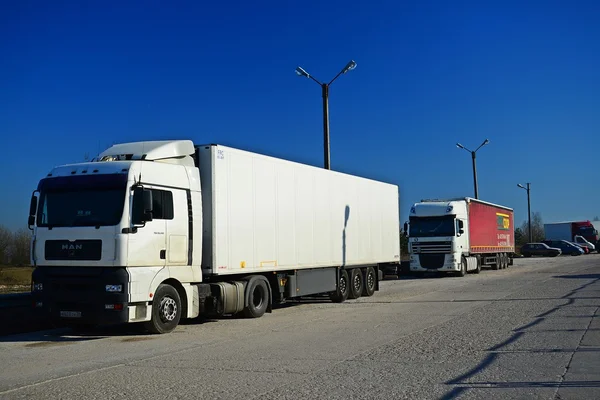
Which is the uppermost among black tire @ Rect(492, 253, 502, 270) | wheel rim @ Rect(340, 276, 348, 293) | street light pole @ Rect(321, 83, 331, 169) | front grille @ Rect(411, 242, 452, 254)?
street light pole @ Rect(321, 83, 331, 169)

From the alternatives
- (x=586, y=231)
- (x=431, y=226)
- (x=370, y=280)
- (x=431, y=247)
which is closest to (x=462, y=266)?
(x=431, y=247)

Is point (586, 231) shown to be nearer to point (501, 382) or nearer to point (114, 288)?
point (114, 288)

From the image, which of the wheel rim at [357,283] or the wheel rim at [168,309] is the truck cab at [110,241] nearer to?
the wheel rim at [168,309]

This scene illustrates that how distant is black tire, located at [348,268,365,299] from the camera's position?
19.7m

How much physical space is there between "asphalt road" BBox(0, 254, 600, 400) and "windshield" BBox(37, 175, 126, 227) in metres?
2.20

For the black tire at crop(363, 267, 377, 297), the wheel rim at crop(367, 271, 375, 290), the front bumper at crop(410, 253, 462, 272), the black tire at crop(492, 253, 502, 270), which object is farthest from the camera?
the black tire at crop(492, 253, 502, 270)

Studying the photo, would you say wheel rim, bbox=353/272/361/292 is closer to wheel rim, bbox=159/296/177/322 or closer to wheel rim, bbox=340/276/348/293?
wheel rim, bbox=340/276/348/293

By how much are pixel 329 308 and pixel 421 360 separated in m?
8.26

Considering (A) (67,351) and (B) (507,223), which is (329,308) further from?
(B) (507,223)

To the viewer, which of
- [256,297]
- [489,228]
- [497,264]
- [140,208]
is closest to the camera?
[140,208]

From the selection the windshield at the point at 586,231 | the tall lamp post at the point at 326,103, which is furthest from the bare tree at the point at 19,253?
the windshield at the point at 586,231

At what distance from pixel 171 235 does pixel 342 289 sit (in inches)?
310

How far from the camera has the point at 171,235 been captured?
41.1 feet

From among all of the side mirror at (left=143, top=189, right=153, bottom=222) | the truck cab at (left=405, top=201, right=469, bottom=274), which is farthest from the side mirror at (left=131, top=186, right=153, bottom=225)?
the truck cab at (left=405, top=201, right=469, bottom=274)
